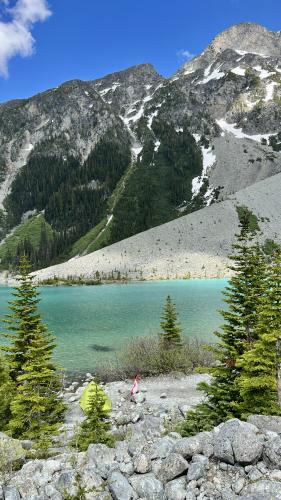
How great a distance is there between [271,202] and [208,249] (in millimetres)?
56908

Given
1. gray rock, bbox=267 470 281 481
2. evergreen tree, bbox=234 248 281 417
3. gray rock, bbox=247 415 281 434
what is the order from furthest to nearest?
evergreen tree, bbox=234 248 281 417
gray rock, bbox=247 415 281 434
gray rock, bbox=267 470 281 481

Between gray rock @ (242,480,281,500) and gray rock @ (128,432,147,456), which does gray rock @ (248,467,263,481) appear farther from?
gray rock @ (128,432,147,456)

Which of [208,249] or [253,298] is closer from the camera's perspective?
[253,298]

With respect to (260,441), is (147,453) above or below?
below

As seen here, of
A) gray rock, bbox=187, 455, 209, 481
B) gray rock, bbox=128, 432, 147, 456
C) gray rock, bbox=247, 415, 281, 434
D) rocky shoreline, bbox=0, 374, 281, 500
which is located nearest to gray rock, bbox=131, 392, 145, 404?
rocky shoreline, bbox=0, 374, 281, 500

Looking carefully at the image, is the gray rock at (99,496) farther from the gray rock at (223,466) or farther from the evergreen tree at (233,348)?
the evergreen tree at (233,348)

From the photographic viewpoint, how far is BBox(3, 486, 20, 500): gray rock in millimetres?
9734

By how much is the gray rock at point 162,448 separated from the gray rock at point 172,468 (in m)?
0.40

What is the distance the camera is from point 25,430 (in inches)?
806

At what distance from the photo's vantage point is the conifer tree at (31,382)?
66.4ft

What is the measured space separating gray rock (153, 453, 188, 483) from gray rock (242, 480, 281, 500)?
5.42 feet

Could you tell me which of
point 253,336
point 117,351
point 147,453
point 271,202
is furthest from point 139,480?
point 271,202

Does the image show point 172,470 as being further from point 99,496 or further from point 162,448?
point 99,496

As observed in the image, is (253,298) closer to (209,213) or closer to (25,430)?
(25,430)
